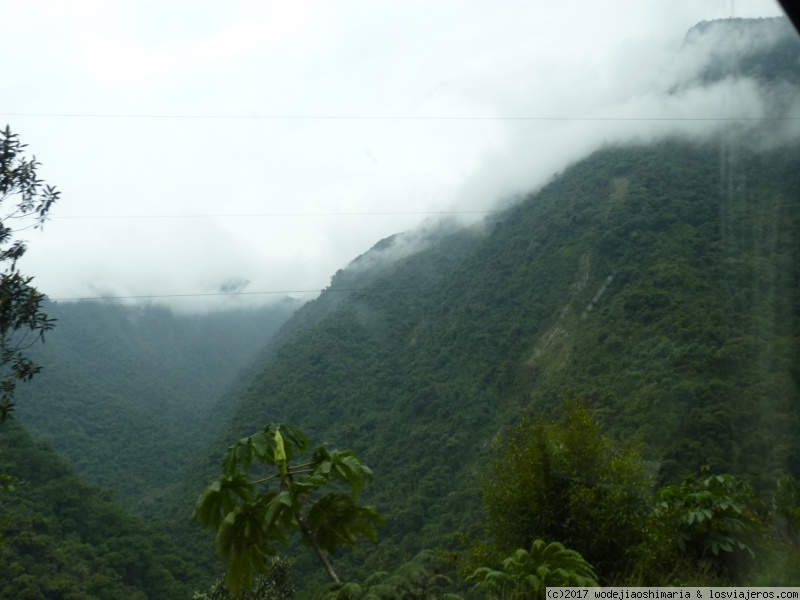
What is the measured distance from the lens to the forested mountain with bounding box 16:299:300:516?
2634cm

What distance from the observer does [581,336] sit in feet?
83.0

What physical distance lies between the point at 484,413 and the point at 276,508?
2300cm

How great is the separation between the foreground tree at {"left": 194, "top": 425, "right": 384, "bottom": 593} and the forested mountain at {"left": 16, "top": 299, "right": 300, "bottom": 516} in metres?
17.6

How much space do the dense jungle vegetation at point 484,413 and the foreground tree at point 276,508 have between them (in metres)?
0.02

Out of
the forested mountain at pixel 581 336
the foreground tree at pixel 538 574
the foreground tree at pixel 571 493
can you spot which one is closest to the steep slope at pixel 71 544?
the forested mountain at pixel 581 336

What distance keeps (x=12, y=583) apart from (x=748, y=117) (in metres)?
15.6

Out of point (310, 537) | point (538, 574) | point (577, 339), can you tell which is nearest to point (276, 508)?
point (310, 537)

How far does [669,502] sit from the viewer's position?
20.0 ft

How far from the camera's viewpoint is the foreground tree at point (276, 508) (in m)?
4.37

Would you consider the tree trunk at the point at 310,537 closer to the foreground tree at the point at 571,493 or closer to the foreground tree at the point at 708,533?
the foreground tree at the point at 571,493

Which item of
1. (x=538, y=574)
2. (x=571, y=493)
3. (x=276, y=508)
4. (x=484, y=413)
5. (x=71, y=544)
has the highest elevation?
(x=276, y=508)

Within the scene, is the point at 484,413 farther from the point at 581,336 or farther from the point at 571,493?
the point at 571,493

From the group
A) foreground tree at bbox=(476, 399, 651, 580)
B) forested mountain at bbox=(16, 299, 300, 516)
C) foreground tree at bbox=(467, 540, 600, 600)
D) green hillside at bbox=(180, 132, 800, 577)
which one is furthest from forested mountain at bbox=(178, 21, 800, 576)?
forested mountain at bbox=(16, 299, 300, 516)

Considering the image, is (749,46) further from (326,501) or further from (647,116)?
(647,116)
